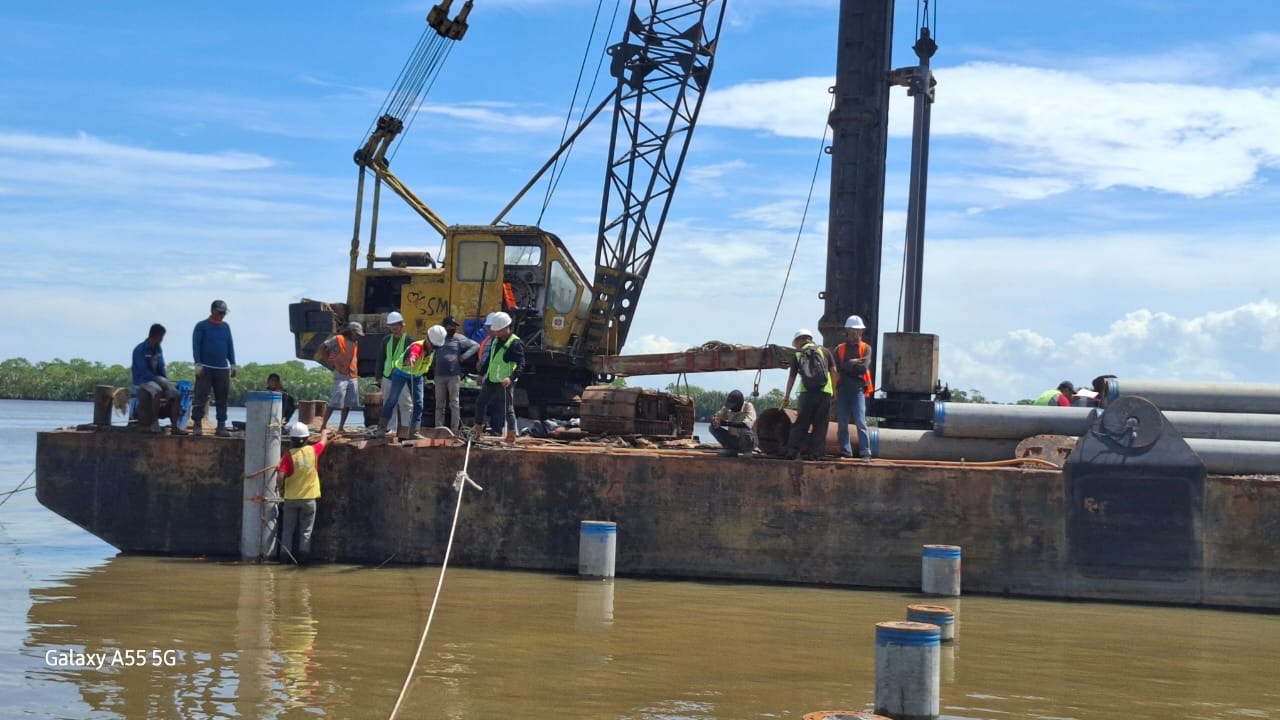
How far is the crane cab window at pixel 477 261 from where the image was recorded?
60.3 feet

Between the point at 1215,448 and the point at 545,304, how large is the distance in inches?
389

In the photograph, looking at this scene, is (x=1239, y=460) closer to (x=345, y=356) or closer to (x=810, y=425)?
(x=810, y=425)

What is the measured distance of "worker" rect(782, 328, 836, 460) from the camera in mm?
12945

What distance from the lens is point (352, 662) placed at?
8.83m

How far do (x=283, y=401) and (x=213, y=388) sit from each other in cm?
87

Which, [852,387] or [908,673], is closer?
[908,673]

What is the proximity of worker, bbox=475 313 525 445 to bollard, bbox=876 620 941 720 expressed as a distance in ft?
24.3

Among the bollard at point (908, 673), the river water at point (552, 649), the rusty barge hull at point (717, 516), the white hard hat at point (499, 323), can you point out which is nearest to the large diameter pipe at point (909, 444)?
the rusty barge hull at point (717, 516)

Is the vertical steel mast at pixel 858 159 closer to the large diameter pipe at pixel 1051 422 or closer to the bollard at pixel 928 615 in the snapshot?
the large diameter pipe at pixel 1051 422

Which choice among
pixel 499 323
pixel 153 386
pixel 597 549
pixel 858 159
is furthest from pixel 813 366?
pixel 153 386

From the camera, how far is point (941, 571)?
481 inches

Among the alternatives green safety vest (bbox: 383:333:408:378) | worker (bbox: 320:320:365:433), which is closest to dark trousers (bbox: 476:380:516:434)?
green safety vest (bbox: 383:333:408:378)

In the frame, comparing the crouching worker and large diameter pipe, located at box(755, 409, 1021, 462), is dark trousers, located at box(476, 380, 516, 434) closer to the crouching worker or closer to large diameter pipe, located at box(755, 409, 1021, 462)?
Answer: the crouching worker

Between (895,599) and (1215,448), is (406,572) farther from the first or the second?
(1215,448)
